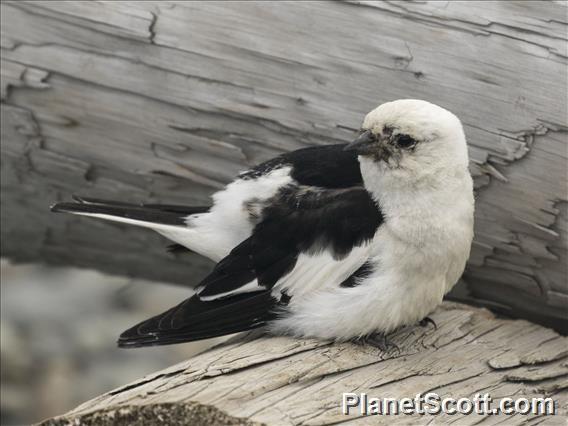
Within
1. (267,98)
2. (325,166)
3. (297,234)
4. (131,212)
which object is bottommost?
(131,212)

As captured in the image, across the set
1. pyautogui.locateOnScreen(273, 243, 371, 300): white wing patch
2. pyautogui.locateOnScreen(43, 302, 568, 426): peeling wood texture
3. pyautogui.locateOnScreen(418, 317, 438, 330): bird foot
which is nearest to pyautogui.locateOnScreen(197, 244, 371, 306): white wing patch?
pyautogui.locateOnScreen(273, 243, 371, 300): white wing patch

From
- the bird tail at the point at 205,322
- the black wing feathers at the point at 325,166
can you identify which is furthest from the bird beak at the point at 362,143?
the bird tail at the point at 205,322

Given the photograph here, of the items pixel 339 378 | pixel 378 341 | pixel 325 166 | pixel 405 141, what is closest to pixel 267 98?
pixel 325 166

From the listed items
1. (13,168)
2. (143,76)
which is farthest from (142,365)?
(143,76)

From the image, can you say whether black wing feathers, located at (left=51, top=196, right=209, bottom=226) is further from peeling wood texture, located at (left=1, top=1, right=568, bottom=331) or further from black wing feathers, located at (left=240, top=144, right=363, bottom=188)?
black wing feathers, located at (left=240, top=144, right=363, bottom=188)

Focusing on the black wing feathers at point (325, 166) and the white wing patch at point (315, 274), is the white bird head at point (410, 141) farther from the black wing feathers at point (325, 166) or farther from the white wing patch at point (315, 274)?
the white wing patch at point (315, 274)

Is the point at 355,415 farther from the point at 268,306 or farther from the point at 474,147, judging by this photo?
the point at 474,147

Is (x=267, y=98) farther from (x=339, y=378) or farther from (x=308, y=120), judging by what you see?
(x=339, y=378)
